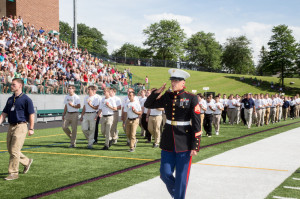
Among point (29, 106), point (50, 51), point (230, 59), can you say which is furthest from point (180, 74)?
point (230, 59)

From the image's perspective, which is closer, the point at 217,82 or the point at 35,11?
the point at 35,11

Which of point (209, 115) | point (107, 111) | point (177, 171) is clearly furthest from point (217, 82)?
point (177, 171)

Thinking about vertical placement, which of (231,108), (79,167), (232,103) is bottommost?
(79,167)

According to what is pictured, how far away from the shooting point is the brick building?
117 ft

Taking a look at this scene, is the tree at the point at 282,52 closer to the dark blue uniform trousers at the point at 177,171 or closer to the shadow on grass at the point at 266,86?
the shadow on grass at the point at 266,86

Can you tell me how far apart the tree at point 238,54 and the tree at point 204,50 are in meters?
3.79

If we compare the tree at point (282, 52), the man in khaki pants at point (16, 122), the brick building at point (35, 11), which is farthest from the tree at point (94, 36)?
the man in khaki pants at point (16, 122)

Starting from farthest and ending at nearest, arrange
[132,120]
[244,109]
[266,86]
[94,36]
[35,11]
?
1. [94,36]
2. [266,86]
3. [35,11]
4. [244,109]
5. [132,120]

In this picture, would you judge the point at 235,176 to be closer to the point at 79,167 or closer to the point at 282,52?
the point at 79,167

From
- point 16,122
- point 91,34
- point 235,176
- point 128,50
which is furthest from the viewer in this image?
point 128,50

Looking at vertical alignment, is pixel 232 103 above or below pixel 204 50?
below

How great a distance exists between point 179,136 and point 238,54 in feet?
356

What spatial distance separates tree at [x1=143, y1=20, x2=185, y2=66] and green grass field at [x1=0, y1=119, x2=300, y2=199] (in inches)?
3313

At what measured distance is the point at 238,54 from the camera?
4274 inches
